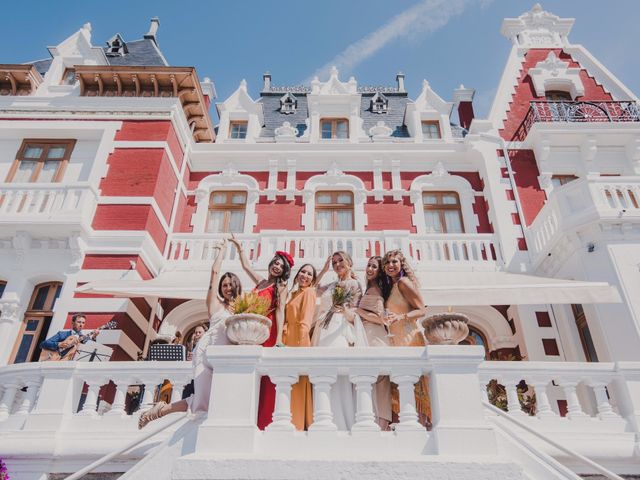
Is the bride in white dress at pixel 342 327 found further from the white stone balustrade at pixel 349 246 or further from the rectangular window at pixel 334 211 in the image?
the rectangular window at pixel 334 211

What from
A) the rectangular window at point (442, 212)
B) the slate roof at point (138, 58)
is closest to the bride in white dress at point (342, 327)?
the rectangular window at point (442, 212)

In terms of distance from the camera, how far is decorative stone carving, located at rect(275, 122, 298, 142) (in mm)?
13484

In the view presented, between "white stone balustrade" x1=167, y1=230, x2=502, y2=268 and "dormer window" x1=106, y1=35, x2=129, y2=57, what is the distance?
775 cm

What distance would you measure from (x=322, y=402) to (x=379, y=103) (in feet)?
45.5

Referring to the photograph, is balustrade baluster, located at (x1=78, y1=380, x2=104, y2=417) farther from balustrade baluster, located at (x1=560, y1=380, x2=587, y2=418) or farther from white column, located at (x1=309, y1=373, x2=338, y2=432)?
balustrade baluster, located at (x1=560, y1=380, x2=587, y2=418)

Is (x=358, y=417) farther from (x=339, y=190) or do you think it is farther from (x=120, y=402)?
(x=339, y=190)

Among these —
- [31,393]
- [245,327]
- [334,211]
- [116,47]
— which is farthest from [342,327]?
[116,47]

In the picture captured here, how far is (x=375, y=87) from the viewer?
17.0m

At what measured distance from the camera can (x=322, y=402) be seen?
11.8 feet

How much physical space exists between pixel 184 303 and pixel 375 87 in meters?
11.5

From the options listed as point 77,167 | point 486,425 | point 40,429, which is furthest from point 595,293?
point 77,167

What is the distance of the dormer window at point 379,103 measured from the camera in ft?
50.5

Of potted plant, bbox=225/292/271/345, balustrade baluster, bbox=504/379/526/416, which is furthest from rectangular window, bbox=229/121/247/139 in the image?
balustrade baluster, bbox=504/379/526/416

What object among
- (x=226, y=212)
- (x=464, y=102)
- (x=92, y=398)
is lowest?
(x=92, y=398)
